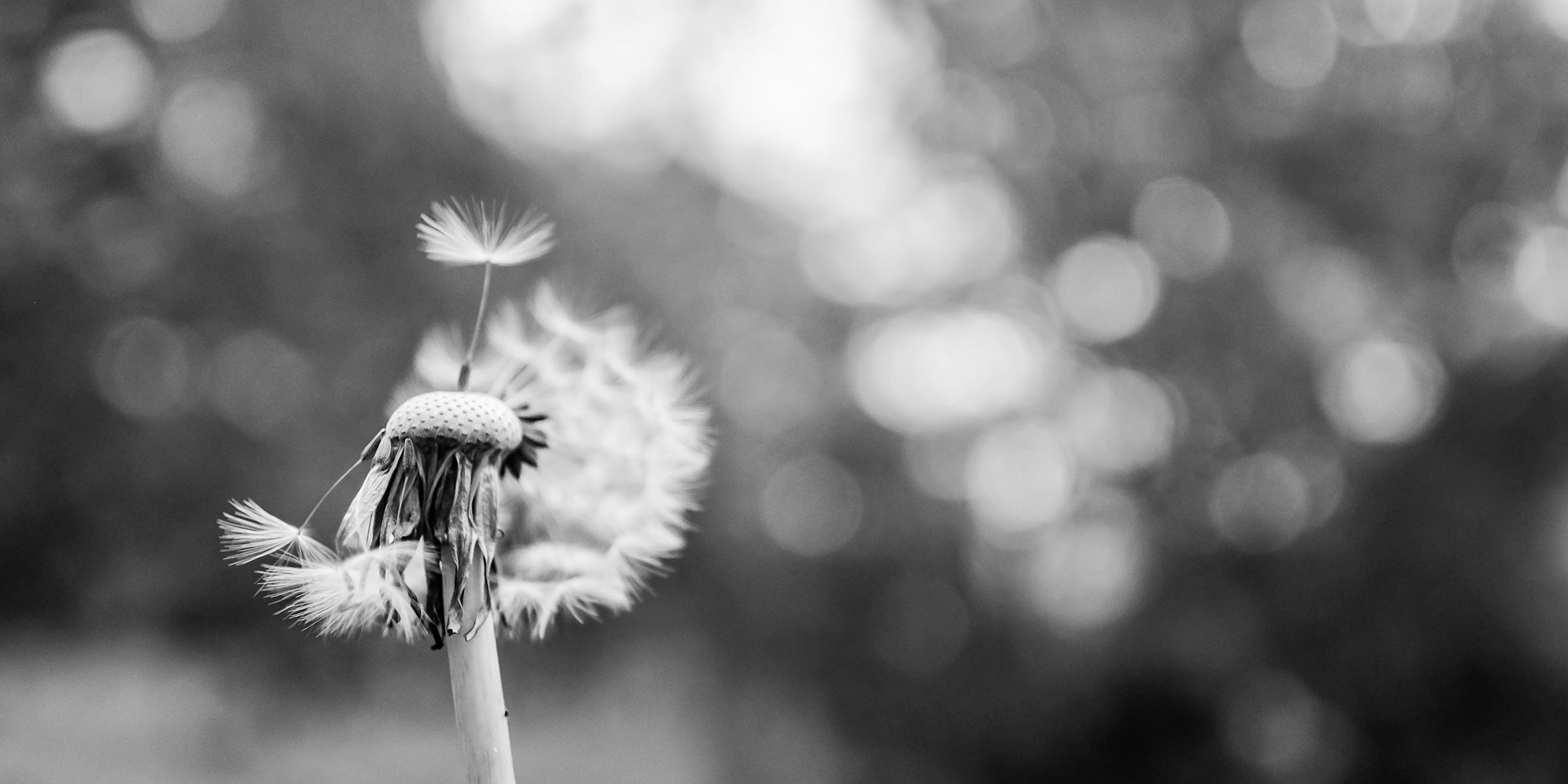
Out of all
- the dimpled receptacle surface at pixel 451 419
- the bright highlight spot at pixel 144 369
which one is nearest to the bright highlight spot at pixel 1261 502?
the bright highlight spot at pixel 144 369

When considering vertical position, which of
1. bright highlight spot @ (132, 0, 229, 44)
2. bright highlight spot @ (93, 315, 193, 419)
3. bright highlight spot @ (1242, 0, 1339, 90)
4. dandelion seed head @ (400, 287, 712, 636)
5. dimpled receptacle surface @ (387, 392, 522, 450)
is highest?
bright highlight spot @ (132, 0, 229, 44)

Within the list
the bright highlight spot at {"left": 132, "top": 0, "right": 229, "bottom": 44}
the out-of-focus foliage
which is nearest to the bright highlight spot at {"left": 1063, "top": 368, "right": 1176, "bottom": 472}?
the out-of-focus foliage

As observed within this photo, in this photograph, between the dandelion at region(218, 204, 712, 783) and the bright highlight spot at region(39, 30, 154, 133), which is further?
the bright highlight spot at region(39, 30, 154, 133)

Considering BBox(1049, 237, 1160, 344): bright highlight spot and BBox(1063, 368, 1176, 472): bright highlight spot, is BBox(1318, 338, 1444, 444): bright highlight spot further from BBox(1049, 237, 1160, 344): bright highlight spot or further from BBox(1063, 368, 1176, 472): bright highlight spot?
BBox(1049, 237, 1160, 344): bright highlight spot

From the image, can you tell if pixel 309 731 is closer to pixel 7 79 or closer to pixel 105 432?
pixel 105 432

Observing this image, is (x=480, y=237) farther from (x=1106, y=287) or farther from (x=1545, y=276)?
(x=1106, y=287)

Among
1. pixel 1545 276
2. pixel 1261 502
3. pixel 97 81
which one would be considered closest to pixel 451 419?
pixel 97 81
